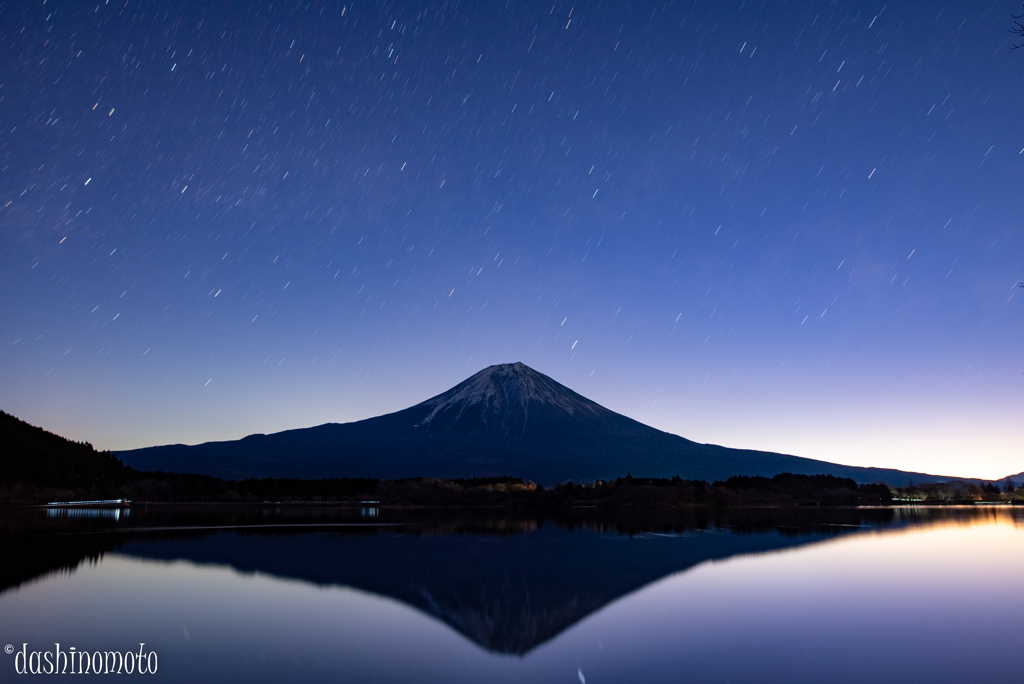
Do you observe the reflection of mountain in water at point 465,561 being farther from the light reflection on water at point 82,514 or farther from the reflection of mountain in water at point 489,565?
the light reflection on water at point 82,514

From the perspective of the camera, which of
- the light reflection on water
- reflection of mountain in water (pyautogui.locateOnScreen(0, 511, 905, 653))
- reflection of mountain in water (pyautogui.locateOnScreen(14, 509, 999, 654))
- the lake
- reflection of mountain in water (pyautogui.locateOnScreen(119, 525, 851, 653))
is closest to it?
the lake

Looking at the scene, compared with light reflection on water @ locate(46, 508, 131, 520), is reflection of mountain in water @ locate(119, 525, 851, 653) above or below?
above

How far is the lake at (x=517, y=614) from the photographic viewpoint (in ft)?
35.4

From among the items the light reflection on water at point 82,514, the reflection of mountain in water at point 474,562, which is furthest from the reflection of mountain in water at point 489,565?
the light reflection on water at point 82,514

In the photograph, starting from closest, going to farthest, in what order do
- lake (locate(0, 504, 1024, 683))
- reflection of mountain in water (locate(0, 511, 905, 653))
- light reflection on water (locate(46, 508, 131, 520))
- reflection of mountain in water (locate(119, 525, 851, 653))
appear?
lake (locate(0, 504, 1024, 683)), reflection of mountain in water (locate(119, 525, 851, 653)), reflection of mountain in water (locate(0, 511, 905, 653)), light reflection on water (locate(46, 508, 131, 520))

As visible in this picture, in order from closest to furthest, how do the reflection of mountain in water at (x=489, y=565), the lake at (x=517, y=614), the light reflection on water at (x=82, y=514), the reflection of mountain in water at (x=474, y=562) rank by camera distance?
the lake at (x=517, y=614)
the reflection of mountain in water at (x=489, y=565)
the reflection of mountain in water at (x=474, y=562)
the light reflection on water at (x=82, y=514)

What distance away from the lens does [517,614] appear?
14922mm

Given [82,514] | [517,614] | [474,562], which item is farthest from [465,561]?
[82,514]

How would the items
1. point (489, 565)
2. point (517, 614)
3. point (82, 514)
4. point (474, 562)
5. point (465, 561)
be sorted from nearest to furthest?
point (517, 614), point (489, 565), point (474, 562), point (465, 561), point (82, 514)

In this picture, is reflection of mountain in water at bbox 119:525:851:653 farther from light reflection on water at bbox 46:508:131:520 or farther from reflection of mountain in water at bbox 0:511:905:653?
light reflection on water at bbox 46:508:131:520

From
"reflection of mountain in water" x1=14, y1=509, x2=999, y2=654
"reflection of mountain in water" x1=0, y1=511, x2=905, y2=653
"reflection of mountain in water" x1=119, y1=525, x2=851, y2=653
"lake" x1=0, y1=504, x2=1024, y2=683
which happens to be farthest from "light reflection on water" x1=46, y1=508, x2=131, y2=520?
"lake" x1=0, y1=504, x2=1024, y2=683

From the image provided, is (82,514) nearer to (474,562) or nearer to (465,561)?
(465,561)

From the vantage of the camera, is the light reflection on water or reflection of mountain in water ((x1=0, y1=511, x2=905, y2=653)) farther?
the light reflection on water

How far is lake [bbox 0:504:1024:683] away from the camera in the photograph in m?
10.8
